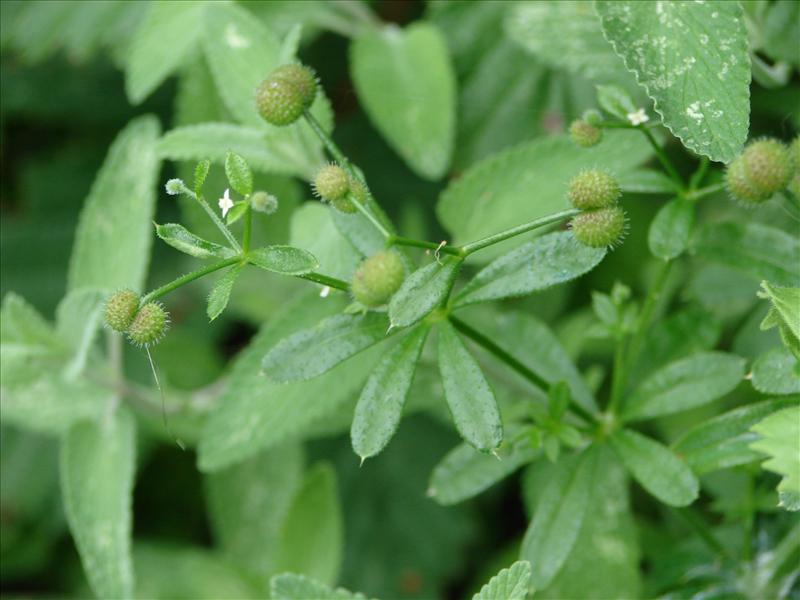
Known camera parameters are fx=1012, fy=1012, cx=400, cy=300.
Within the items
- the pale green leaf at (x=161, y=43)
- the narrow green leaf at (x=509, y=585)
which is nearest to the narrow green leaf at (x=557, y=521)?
the narrow green leaf at (x=509, y=585)

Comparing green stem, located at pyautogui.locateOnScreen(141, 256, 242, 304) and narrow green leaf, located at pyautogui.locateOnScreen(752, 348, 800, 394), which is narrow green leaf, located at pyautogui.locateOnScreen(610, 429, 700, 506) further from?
green stem, located at pyautogui.locateOnScreen(141, 256, 242, 304)

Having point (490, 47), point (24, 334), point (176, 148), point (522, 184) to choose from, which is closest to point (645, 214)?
point (490, 47)

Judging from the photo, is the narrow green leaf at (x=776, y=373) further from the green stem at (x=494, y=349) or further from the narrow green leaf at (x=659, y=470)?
the green stem at (x=494, y=349)

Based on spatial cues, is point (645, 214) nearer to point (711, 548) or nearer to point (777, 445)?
point (711, 548)

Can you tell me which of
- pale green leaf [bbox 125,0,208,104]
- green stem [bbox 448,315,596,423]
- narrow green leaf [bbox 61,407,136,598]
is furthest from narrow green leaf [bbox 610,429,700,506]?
pale green leaf [bbox 125,0,208,104]

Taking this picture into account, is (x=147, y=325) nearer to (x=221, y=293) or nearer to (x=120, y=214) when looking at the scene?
(x=221, y=293)

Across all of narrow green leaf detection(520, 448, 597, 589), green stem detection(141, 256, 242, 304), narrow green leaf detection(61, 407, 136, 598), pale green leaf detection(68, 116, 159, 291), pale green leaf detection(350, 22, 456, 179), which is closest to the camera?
green stem detection(141, 256, 242, 304)
